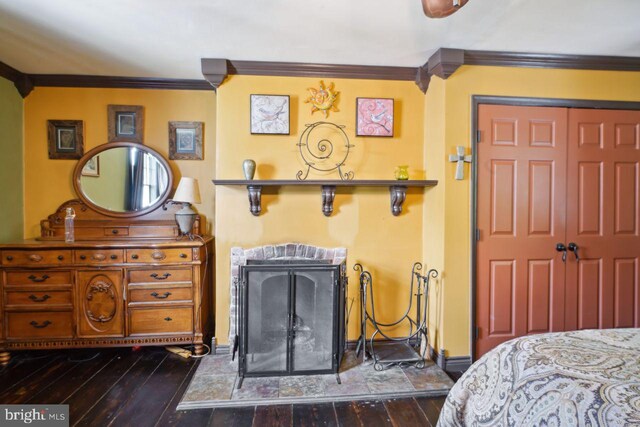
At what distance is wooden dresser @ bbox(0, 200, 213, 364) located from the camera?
2.36 metres

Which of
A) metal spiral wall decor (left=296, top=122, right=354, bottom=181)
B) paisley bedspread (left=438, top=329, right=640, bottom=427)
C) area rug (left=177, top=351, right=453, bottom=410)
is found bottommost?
area rug (left=177, top=351, right=453, bottom=410)

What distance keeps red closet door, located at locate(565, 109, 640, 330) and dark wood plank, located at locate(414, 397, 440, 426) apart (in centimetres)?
138

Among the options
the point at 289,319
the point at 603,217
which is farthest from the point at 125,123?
the point at 603,217

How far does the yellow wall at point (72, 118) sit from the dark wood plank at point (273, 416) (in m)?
2.10

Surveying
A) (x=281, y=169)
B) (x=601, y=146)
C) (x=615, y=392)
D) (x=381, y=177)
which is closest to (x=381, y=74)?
(x=381, y=177)

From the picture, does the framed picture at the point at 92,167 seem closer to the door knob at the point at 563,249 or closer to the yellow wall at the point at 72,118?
the yellow wall at the point at 72,118

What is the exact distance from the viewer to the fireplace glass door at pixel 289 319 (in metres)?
2.15

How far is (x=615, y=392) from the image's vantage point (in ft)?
3.02

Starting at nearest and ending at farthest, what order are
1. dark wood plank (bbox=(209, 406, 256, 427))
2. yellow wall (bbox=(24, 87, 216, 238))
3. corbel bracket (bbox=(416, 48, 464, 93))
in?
1. dark wood plank (bbox=(209, 406, 256, 427))
2. corbel bracket (bbox=(416, 48, 464, 93))
3. yellow wall (bbox=(24, 87, 216, 238))

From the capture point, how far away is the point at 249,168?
7.95 feet

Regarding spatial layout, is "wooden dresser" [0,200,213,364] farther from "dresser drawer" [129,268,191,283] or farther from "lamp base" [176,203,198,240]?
"lamp base" [176,203,198,240]

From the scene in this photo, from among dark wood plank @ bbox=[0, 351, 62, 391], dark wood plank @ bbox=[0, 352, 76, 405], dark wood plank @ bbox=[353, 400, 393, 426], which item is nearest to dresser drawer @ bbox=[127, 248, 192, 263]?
dark wood plank @ bbox=[0, 352, 76, 405]

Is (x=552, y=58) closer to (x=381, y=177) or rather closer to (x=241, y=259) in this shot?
(x=381, y=177)

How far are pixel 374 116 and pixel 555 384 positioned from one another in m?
2.16
